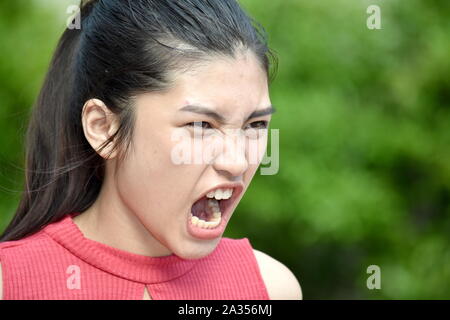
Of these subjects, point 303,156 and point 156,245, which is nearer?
point 156,245

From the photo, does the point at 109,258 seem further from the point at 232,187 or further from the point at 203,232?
the point at 232,187

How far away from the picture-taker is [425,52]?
4.36 m

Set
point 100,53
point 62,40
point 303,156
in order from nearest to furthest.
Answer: point 100,53 < point 62,40 < point 303,156

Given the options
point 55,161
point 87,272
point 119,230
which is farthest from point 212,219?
point 55,161

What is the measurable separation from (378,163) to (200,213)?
7.74 ft

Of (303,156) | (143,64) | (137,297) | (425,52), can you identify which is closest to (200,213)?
(137,297)

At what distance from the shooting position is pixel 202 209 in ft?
6.79

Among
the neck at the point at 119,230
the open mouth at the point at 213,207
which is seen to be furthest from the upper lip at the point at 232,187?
the neck at the point at 119,230


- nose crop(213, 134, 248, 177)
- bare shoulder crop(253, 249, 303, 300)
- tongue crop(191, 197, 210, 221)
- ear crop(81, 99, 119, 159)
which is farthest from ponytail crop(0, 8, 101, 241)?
bare shoulder crop(253, 249, 303, 300)

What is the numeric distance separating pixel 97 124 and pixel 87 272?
1.30ft

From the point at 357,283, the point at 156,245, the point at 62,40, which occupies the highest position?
the point at 62,40

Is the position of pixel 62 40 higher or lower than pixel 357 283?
higher
